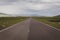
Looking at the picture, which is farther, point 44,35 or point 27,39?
point 44,35

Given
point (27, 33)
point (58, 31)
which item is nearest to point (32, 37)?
point (27, 33)

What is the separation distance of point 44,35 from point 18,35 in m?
0.64

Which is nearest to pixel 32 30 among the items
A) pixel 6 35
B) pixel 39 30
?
pixel 39 30

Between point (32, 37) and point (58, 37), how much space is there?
0.77 metres

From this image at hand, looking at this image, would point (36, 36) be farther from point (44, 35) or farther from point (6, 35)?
point (6, 35)

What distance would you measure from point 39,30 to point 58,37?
0.52 m

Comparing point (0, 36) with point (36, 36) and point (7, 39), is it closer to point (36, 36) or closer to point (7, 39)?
point (7, 39)

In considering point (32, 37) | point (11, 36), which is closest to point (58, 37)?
point (32, 37)

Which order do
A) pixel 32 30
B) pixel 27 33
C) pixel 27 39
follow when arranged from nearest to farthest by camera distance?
pixel 27 39 → pixel 27 33 → pixel 32 30

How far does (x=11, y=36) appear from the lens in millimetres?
5602

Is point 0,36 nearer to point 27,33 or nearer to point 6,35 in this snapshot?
point 6,35

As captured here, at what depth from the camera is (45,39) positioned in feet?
17.6

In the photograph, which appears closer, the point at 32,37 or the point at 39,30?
the point at 32,37

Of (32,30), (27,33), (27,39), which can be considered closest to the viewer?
A: (27,39)
